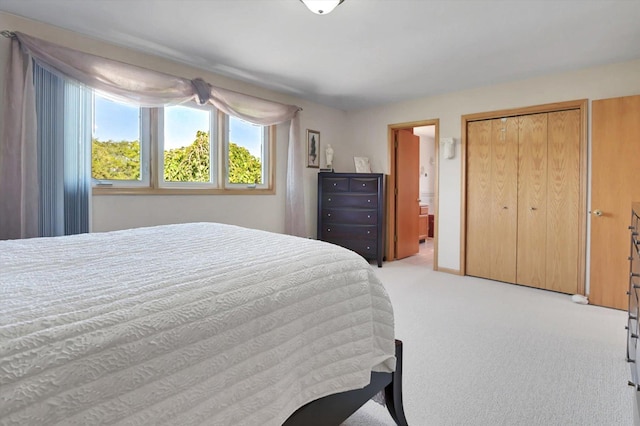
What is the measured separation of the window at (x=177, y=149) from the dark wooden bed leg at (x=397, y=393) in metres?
2.73

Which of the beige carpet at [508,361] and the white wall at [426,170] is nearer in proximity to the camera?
the beige carpet at [508,361]

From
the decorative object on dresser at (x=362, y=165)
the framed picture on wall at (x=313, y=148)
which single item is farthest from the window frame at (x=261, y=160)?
the decorative object on dresser at (x=362, y=165)

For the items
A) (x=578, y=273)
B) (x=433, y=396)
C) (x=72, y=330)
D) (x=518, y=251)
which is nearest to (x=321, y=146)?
(x=518, y=251)

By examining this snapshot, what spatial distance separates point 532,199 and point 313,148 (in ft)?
9.02

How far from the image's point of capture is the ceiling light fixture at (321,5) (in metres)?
2.08

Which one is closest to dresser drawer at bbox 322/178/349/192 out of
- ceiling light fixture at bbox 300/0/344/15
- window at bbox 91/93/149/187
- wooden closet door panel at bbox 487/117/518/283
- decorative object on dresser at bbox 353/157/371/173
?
decorative object on dresser at bbox 353/157/371/173

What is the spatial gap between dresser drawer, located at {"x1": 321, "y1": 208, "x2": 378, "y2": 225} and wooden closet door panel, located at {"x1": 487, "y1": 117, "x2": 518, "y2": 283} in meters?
1.44

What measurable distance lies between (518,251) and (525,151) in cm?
112

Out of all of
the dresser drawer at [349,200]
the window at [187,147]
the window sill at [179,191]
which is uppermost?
the window at [187,147]

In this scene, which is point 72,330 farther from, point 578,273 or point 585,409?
point 578,273

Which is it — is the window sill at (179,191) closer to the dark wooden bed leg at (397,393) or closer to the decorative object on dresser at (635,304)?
the dark wooden bed leg at (397,393)

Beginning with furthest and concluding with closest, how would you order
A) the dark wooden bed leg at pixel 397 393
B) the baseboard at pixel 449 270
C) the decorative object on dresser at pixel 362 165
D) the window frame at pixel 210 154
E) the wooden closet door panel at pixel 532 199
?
the decorative object on dresser at pixel 362 165 < the baseboard at pixel 449 270 < the wooden closet door panel at pixel 532 199 < the window frame at pixel 210 154 < the dark wooden bed leg at pixel 397 393

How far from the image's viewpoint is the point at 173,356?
2.45ft

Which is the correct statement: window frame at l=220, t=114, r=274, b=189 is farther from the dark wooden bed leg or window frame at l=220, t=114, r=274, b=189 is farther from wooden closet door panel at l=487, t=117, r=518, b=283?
the dark wooden bed leg
